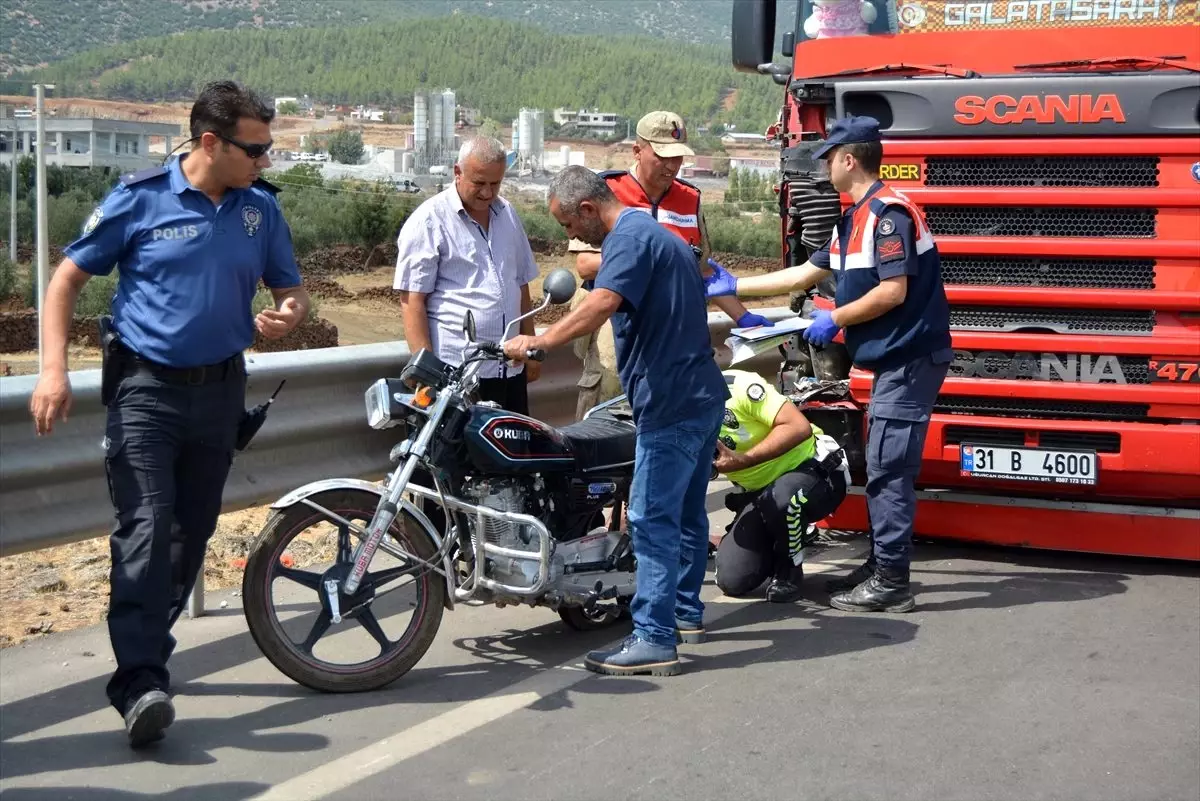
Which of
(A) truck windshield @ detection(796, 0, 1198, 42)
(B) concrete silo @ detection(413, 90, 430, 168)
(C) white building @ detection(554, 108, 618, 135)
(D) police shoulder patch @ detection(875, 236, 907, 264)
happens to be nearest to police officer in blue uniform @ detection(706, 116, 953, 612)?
(D) police shoulder patch @ detection(875, 236, 907, 264)

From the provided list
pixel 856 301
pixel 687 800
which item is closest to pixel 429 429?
pixel 687 800

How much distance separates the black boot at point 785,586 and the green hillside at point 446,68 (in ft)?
428

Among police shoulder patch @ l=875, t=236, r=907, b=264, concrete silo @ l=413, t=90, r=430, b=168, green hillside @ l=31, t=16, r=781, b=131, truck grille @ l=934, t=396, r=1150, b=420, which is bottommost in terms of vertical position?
truck grille @ l=934, t=396, r=1150, b=420

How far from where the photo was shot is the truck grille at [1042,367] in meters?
7.37

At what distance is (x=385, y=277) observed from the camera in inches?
1773

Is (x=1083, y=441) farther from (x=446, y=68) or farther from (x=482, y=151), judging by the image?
(x=446, y=68)

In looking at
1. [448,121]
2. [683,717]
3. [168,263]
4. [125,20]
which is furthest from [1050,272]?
[125,20]

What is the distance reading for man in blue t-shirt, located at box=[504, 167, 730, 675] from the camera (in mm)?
5574

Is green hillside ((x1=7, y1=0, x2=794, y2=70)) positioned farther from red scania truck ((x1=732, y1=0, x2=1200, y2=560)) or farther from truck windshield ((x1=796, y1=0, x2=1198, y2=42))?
red scania truck ((x1=732, y1=0, x2=1200, y2=560))

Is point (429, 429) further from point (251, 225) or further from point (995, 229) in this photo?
point (995, 229)

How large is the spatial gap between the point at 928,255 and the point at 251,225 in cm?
306

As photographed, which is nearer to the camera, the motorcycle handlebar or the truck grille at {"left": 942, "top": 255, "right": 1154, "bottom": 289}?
the motorcycle handlebar

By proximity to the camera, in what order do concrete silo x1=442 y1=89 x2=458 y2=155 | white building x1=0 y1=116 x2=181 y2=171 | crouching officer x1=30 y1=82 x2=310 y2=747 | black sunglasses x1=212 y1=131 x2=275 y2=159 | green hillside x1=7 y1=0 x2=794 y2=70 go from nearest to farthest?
crouching officer x1=30 y1=82 x2=310 y2=747 < black sunglasses x1=212 y1=131 x2=275 y2=159 < white building x1=0 y1=116 x2=181 y2=171 < concrete silo x1=442 y1=89 x2=458 y2=155 < green hillside x1=7 y1=0 x2=794 y2=70

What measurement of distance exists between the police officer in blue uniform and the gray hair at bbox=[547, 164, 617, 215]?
1.55m
